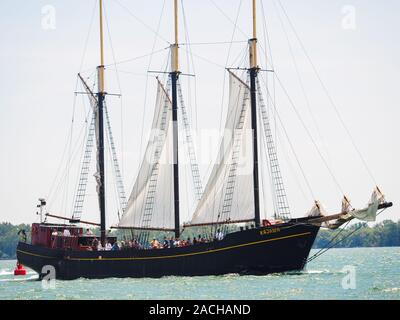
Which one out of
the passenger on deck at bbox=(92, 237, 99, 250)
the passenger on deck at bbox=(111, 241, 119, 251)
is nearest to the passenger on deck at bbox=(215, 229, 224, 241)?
the passenger on deck at bbox=(111, 241, 119, 251)

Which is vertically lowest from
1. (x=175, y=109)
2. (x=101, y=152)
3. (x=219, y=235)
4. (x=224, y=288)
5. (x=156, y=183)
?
(x=224, y=288)

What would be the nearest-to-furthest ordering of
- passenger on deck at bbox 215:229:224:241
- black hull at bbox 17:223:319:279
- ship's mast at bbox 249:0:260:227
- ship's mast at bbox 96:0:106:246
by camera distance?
black hull at bbox 17:223:319:279, ship's mast at bbox 249:0:260:227, passenger on deck at bbox 215:229:224:241, ship's mast at bbox 96:0:106:246

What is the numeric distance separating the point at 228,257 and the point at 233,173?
5604 mm

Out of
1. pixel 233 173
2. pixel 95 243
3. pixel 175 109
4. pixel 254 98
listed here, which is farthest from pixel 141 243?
pixel 254 98

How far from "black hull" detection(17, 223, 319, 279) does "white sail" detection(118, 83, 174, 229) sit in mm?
3515

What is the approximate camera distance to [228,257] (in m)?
56.0

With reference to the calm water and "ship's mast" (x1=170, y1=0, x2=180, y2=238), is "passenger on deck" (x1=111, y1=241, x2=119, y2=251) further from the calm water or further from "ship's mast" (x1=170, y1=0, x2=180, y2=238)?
"ship's mast" (x1=170, y1=0, x2=180, y2=238)

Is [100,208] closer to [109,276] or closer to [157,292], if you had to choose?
[109,276]

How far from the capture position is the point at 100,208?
2694 inches

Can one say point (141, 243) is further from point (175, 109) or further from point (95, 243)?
point (175, 109)

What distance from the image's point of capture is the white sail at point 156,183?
209 ft

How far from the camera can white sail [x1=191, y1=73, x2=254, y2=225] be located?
57812 mm

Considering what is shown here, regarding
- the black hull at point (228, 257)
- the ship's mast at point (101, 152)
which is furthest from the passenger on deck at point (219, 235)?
the ship's mast at point (101, 152)

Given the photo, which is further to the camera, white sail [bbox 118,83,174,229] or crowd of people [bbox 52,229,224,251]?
white sail [bbox 118,83,174,229]
